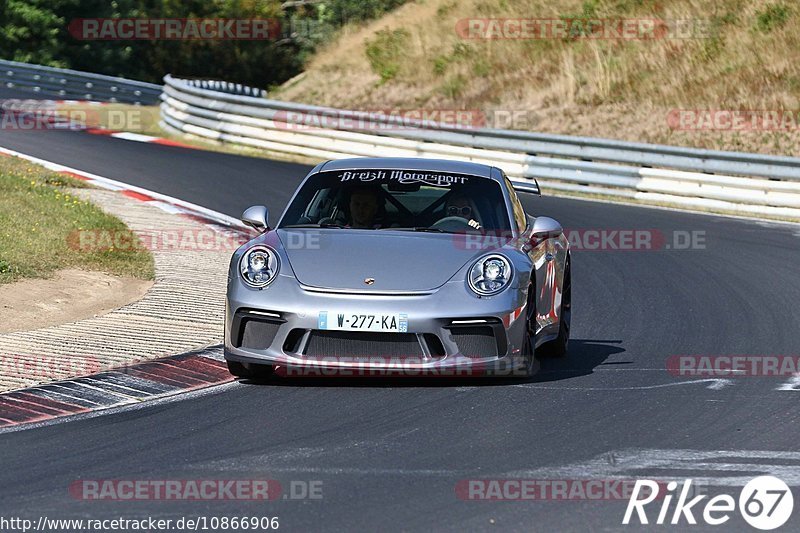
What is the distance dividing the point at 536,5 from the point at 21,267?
24.4 meters

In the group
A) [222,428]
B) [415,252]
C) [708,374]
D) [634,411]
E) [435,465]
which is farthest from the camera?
[708,374]

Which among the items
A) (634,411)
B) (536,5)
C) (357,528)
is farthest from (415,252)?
(536,5)

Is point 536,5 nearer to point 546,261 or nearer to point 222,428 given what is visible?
point 546,261

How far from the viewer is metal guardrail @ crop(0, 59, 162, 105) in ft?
111

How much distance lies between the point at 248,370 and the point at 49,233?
5771 millimetres

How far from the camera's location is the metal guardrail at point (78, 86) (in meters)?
33.8

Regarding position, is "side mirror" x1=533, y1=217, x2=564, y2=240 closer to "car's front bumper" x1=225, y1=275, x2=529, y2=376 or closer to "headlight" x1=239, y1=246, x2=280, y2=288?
"car's front bumper" x1=225, y1=275, x2=529, y2=376

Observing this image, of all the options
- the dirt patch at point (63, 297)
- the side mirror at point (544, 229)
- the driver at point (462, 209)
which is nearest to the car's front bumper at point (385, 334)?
the side mirror at point (544, 229)

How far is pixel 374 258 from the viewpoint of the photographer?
8445 millimetres

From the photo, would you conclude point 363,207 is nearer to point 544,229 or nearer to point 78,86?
point 544,229

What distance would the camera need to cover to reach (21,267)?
1191cm

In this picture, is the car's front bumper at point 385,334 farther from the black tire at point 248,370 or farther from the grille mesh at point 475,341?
the black tire at point 248,370

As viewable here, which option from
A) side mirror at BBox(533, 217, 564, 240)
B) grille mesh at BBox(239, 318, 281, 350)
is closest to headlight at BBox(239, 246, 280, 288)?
grille mesh at BBox(239, 318, 281, 350)

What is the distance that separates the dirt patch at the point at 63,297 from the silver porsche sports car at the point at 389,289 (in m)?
2.31
